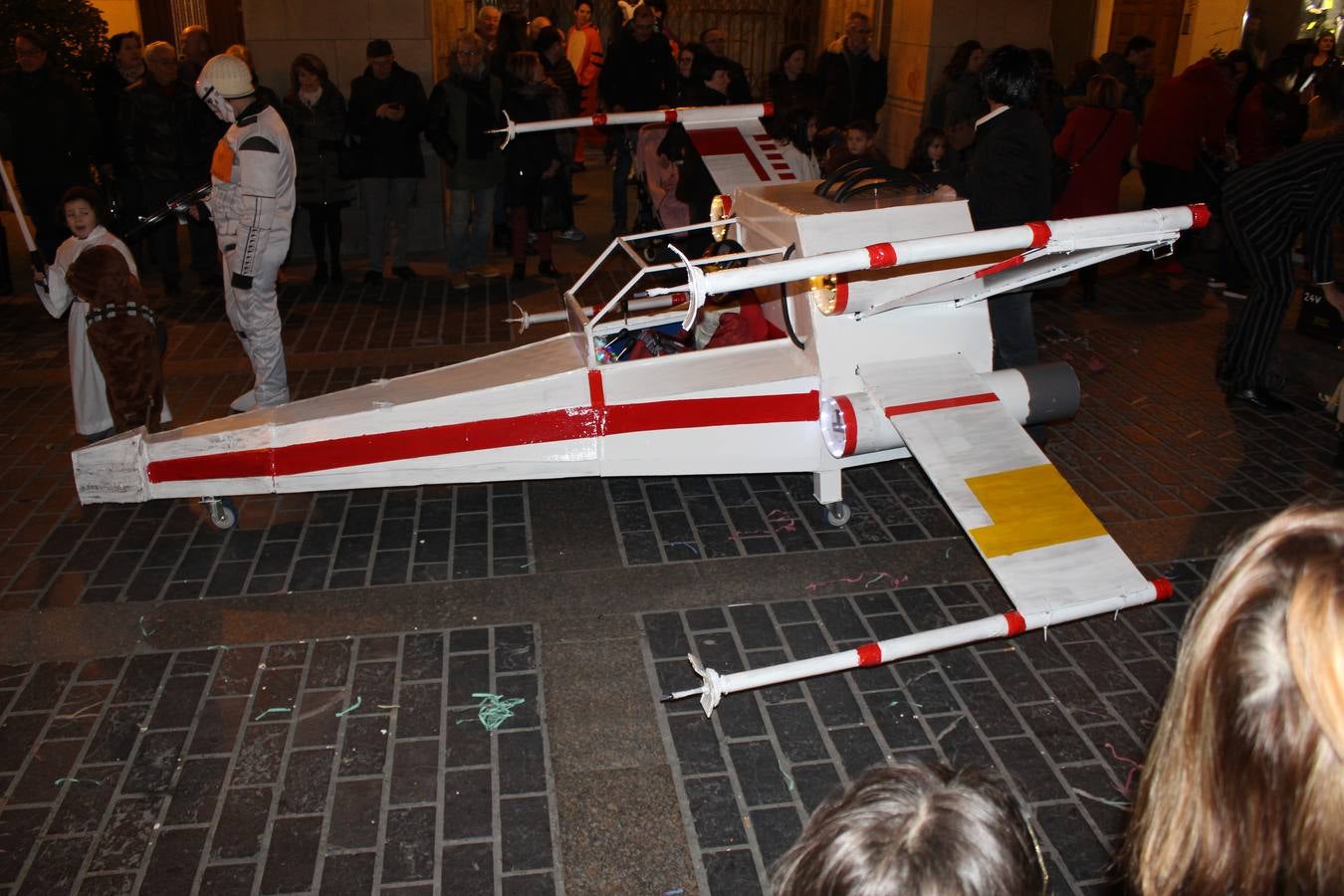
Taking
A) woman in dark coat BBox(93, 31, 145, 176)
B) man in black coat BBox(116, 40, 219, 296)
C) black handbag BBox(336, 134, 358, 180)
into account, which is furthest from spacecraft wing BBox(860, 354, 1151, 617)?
woman in dark coat BBox(93, 31, 145, 176)

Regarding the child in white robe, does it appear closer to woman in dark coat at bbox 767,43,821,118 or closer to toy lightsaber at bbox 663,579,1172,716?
toy lightsaber at bbox 663,579,1172,716

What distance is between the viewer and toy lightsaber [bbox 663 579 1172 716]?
12.7 feet

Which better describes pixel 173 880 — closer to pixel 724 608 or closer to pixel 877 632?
pixel 724 608

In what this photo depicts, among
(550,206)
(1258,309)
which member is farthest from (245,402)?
(1258,309)

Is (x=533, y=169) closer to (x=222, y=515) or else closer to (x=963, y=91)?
(x=963, y=91)

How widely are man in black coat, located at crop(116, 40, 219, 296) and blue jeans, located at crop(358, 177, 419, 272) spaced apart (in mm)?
1380

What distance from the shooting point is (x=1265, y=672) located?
1467 millimetres

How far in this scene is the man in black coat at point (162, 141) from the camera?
8.88 meters

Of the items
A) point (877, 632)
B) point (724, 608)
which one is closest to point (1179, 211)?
point (877, 632)

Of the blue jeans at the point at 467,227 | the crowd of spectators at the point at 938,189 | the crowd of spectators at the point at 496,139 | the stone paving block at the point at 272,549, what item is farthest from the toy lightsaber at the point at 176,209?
the stone paving block at the point at 272,549

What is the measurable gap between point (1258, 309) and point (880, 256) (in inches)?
172

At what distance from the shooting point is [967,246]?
4.04 meters

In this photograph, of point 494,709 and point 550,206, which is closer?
point 494,709

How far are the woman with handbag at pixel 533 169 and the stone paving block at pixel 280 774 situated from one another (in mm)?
5794
